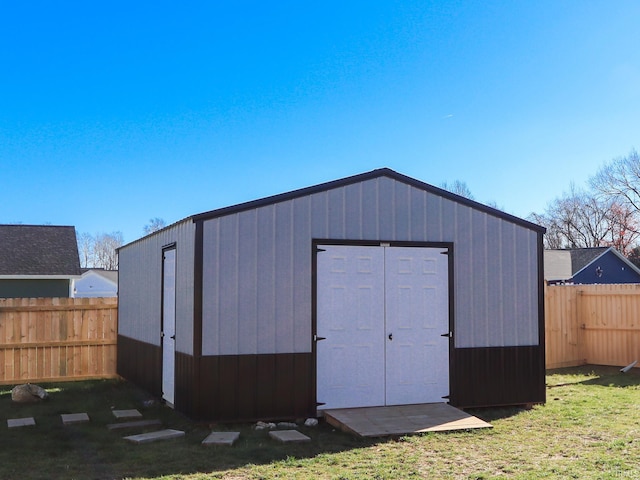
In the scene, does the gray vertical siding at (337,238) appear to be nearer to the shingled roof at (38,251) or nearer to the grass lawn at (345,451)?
the grass lawn at (345,451)

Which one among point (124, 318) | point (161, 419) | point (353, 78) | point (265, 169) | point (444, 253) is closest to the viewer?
point (161, 419)

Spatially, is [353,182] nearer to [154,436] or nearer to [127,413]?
[154,436]

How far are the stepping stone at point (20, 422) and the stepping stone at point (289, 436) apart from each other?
3.18m

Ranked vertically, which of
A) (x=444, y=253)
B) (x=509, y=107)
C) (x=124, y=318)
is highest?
(x=509, y=107)

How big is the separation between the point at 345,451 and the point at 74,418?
3844 millimetres

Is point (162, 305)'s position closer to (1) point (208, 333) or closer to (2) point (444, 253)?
(1) point (208, 333)

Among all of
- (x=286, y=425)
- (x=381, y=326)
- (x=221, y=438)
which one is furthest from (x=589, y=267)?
(x=221, y=438)

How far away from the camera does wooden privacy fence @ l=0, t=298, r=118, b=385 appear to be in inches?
453

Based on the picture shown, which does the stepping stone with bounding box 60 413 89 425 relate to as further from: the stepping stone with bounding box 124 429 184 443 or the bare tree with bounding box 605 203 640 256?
the bare tree with bounding box 605 203 640 256

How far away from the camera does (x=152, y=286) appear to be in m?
10.4

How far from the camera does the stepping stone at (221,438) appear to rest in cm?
664

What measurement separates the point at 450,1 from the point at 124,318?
833 cm

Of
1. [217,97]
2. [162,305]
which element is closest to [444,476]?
[162,305]

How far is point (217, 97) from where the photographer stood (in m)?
14.8
